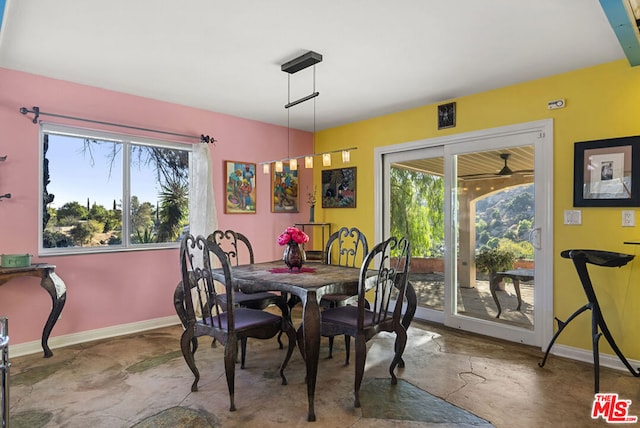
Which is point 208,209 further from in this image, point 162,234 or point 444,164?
point 444,164

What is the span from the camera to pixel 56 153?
3428 mm

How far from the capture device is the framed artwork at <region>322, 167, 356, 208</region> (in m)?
4.91

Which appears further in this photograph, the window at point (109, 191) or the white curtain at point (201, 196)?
the white curtain at point (201, 196)

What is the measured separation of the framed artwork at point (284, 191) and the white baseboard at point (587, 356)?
11.0ft

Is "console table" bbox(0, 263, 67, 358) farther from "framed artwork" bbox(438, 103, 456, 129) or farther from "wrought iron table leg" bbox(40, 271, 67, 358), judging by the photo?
"framed artwork" bbox(438, 103, 456, 129)

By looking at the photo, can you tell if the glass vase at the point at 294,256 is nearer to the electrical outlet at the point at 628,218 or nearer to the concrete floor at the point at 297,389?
the concrete floor at the point at 297,389

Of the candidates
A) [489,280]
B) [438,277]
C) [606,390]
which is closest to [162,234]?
[438,277]

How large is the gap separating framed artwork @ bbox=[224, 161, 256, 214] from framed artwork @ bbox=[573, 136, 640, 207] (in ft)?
11.2

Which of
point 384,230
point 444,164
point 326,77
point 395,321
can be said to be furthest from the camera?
point 384,230

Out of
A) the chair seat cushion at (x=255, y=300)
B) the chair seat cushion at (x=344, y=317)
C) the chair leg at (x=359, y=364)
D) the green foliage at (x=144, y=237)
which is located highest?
the green foliage at (x=144, y=237)

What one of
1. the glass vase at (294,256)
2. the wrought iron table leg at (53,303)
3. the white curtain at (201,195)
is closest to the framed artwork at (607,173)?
the glass vase at (294,256)

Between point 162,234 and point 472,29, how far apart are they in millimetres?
3492

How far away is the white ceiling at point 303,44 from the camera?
2209mm

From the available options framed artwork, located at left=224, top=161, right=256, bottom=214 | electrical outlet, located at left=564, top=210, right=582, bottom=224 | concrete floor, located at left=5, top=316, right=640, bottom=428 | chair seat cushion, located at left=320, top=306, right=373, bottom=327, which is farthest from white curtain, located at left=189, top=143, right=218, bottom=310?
electrical outlet, located at left=564, top=210, right=582, bottom=224
